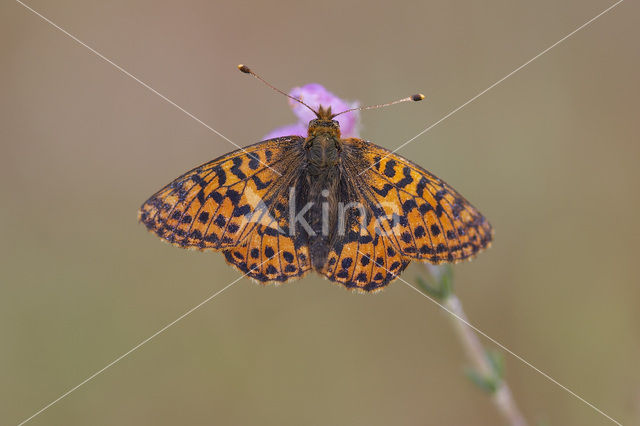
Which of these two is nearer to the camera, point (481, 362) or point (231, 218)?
point (231, 218)

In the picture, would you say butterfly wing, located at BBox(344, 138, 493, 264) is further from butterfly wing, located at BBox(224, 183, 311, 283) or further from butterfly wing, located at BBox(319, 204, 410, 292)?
butterfly wing, located at BBox(224, 183, 311, 283)

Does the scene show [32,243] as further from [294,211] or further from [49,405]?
[294,211]

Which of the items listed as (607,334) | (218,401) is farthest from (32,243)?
(607,334)

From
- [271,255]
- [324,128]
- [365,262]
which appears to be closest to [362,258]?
[365,262]

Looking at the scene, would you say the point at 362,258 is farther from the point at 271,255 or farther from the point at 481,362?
the point at 481,362

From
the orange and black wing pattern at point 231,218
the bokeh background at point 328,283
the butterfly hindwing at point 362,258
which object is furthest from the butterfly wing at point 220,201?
the bokeh background at point 328,283

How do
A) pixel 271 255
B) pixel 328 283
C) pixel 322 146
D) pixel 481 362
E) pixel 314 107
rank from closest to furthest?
pixel 271 255
pixel 322 146
pixel 481 362
pixel 314 107
pixel 328 283

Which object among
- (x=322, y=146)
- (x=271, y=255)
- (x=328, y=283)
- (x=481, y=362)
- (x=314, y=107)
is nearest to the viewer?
(x=271, y=255)
